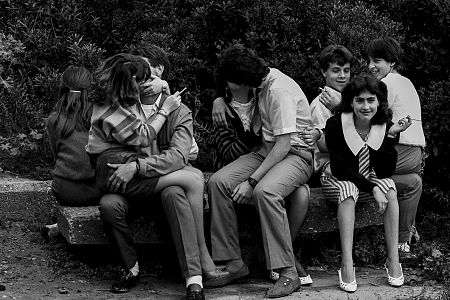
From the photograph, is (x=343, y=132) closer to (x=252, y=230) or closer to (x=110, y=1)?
(x=252, y=230)

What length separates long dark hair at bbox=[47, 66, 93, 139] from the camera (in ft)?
21.1

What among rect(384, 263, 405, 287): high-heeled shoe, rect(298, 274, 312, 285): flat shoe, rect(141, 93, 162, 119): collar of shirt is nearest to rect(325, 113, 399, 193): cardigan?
rect(384, 263, 405, 287): high-heeled shoe

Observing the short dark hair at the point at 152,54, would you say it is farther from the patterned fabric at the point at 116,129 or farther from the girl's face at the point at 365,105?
the girl's face at the point at 365,105

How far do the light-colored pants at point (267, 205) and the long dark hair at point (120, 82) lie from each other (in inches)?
33.6

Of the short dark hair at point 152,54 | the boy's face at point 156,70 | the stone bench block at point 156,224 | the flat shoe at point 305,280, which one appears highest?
the short dark hair at point 152,54

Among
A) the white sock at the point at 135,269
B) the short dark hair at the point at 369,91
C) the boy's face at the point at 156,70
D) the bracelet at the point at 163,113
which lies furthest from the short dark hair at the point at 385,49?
the white sock at the point at 135,269

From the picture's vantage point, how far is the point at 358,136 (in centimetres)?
629

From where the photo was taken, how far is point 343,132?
6320 mm

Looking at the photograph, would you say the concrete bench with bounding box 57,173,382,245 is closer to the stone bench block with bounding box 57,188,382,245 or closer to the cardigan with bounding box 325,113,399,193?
the stone bench block with bounding box 57,188,382,245

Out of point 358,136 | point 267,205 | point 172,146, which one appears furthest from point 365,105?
point 172,146

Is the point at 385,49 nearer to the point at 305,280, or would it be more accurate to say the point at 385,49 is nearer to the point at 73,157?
the point at 305,280

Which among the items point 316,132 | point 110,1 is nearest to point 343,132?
point 316,132

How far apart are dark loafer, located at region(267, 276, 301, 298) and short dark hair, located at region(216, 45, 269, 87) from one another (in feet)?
4.54

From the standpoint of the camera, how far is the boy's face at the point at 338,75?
22.3 ft
